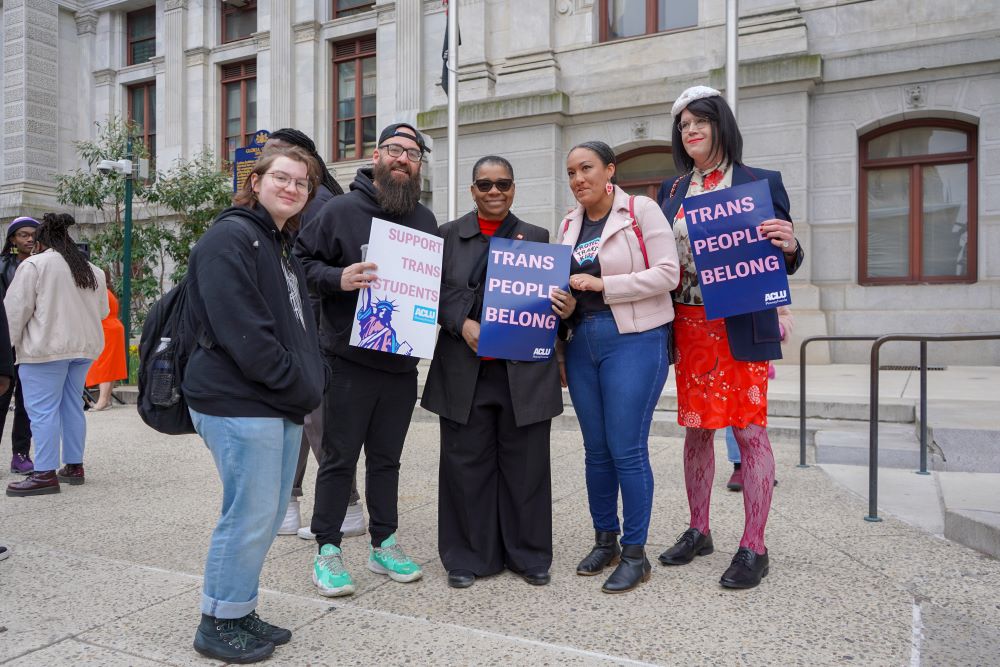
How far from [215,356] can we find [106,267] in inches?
581

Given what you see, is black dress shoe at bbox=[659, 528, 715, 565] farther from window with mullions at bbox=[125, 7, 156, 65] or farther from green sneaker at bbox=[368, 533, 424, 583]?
window with mullions at bbox=[125, 7, 156, 65]

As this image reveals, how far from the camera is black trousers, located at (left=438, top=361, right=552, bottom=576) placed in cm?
388

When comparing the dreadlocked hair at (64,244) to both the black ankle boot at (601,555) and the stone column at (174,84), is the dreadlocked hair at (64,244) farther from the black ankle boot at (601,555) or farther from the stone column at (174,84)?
the stone column at (174,84)

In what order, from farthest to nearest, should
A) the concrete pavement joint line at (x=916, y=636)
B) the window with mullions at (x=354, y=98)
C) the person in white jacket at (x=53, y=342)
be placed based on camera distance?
1. the window with mullions at (x=354, y=98)
2. the person in white jacket at (x=53, y=342)
3. the concrete pavement joint line at (x=916, y=636)

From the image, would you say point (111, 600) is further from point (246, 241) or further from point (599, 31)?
point (599, 31)

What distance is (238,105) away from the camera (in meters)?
21.1

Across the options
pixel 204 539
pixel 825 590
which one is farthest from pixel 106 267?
pixel 825 590

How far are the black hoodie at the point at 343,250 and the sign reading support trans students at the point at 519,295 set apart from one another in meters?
0.44

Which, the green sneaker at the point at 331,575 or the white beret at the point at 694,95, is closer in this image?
the green sneaker at the point at 331,575

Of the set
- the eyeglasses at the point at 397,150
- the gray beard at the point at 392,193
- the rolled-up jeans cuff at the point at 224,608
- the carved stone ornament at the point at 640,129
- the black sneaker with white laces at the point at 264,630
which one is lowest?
the black sneaker with white laces at the point at 264,630

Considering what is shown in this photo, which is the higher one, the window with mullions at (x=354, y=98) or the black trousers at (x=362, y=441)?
the window with mullions at (x=354, y=98)

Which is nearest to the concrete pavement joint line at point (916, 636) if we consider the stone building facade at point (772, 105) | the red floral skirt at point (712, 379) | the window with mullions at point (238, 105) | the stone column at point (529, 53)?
the red floral skirt at point (712, 379)

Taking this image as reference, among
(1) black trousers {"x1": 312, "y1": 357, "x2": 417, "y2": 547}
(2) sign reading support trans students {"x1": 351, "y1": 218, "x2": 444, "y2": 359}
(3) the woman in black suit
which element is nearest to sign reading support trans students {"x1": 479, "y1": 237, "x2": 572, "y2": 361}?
(3) the woman in black suit

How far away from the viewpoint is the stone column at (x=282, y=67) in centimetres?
1956
